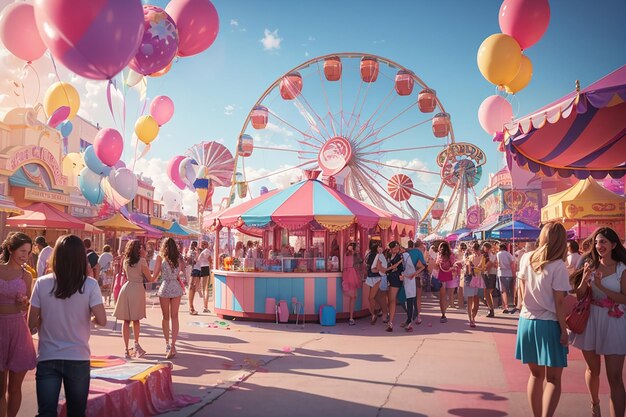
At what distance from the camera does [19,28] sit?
7105 mm

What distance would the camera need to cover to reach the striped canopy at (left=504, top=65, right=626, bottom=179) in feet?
17.1

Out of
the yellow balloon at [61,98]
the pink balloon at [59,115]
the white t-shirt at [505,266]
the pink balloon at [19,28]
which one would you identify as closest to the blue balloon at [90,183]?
the pink balloon at [59,115]

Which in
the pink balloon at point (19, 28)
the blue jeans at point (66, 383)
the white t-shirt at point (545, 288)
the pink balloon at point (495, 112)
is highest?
the pink balloon at point (19, 28)

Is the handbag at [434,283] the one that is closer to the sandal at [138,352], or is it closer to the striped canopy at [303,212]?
the striped canopy at [303,212]

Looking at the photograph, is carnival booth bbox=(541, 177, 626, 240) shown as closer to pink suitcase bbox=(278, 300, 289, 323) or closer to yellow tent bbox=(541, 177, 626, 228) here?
yellow tent bbox=(541, 177, 626, 228)

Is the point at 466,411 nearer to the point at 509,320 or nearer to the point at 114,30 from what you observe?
the point at 114,30

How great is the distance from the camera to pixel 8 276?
3621 mm

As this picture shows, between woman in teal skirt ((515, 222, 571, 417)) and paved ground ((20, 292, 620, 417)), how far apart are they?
2.62 ft

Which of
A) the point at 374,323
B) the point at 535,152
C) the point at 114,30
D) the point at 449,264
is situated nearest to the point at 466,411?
the point at 535,152

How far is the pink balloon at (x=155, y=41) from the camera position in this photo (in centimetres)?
602

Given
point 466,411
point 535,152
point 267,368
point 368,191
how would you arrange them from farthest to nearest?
point 368,191
point 535,152
point 267,368
point 466,411

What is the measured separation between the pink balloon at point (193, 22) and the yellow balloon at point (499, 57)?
3728 mm

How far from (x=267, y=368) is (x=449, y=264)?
5.84 meters

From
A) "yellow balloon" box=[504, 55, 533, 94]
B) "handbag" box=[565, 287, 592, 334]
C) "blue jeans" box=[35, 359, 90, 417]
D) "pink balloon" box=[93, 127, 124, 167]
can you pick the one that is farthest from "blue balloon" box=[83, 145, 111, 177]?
"handbag" box=[565, 287, 592, 334]
